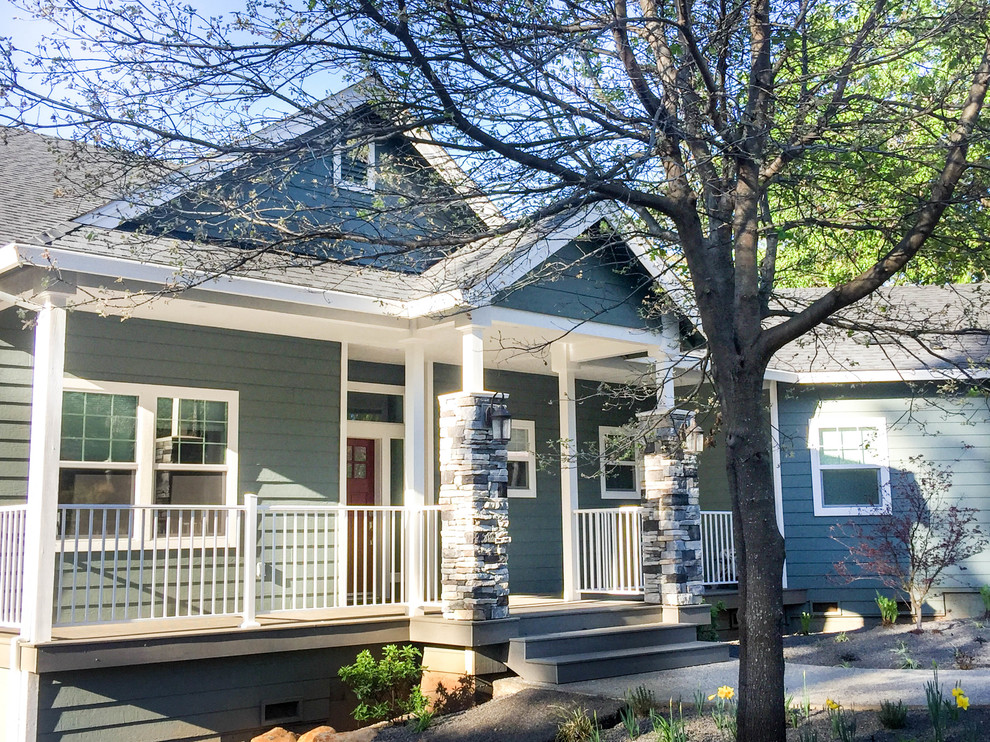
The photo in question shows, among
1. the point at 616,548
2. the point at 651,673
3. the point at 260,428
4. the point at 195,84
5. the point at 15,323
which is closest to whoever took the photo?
A: the point at 195,84

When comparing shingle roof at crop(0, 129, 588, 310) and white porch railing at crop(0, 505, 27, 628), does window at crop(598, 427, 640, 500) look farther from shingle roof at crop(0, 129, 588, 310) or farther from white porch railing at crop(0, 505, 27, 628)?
white porch railing at crop(0, 505, 27, 628)

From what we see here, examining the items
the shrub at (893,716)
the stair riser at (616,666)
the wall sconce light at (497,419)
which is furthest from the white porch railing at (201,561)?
the shrub at (893,716)

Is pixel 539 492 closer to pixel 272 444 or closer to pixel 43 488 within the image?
pixel 272 444

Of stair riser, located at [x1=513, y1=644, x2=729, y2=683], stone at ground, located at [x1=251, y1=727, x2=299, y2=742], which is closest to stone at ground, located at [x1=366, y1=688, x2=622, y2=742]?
stair riser, located at [x1=513, y1=644, x2=729, y2=683]

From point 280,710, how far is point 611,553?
16.8 feet

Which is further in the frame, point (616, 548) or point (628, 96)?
point (616, 548)

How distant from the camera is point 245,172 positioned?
21.4 feet

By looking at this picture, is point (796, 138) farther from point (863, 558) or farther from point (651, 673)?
point (863, 558)

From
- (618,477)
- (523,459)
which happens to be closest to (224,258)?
(523,459)

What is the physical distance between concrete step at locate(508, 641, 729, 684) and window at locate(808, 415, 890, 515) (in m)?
5.31

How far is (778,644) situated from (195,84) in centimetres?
496

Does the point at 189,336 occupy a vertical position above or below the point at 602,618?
above

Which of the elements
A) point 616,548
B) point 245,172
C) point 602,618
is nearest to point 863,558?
point 616,548

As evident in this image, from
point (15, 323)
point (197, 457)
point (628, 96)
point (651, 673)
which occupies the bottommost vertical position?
point (651, 673)
